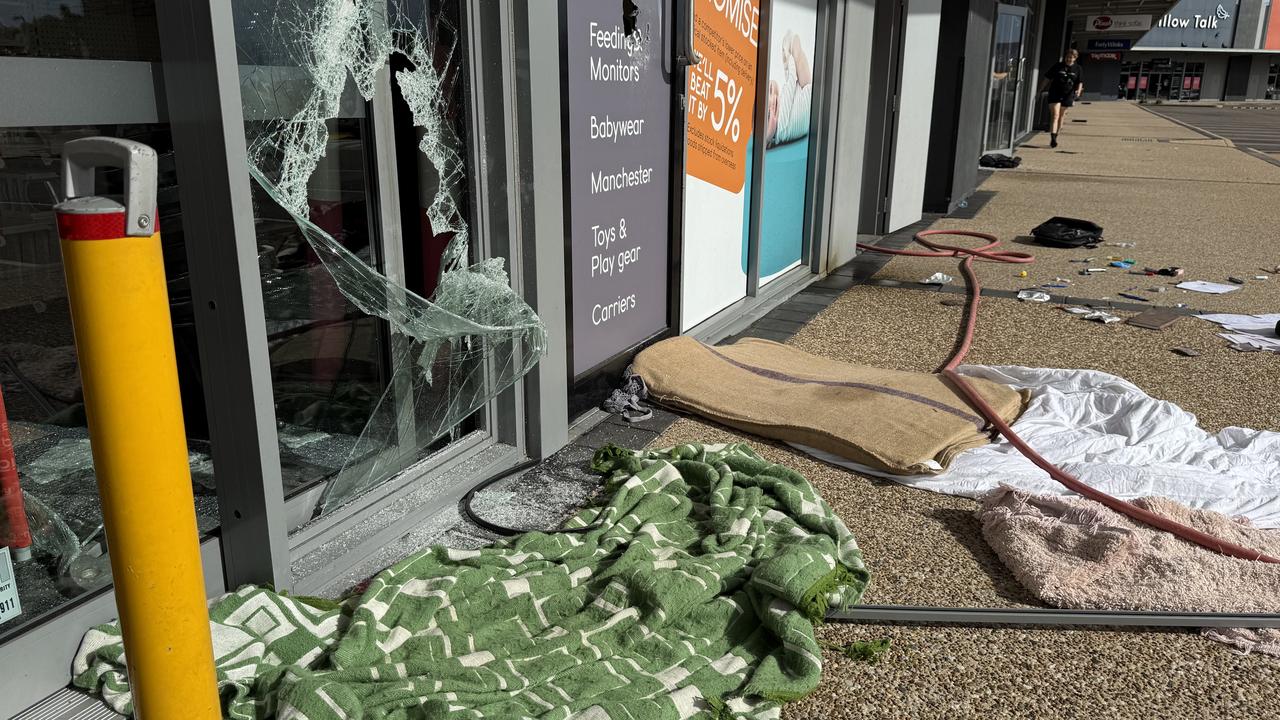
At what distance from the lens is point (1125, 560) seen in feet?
9.49

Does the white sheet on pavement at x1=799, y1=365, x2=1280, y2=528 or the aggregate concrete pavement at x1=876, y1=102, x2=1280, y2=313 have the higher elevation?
the white sheet on pavement at x1=799, y1=365, x2=1280, y2=528

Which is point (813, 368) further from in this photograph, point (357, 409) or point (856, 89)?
point (856, 89)

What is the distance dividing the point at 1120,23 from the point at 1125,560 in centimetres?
5585

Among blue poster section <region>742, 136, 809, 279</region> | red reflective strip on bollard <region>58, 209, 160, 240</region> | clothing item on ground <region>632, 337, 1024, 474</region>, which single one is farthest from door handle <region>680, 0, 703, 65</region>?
red reflective strip on bollard <region>58, 209, 160, 240</region>

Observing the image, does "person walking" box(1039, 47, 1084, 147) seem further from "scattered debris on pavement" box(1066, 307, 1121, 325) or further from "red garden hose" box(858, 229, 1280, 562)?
"scattered debris on pavement" box(1066, 307, 1121, 325)

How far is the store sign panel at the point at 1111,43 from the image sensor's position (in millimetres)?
53688

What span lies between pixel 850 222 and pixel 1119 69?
180 feet

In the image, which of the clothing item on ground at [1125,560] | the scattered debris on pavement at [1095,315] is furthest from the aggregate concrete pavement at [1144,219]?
the clothing item on ground at [1125,560]

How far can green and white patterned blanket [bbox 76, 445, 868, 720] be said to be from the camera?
216 centimetres

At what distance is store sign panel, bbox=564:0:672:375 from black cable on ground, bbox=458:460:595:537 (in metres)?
0.61

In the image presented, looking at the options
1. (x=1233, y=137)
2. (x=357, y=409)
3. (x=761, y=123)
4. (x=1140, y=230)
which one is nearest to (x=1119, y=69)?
(x=1233, y=137)

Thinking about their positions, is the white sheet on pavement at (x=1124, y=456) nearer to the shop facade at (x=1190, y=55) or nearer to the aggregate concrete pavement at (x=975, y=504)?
the aggregate concrete pavement at (x=975, y=504)

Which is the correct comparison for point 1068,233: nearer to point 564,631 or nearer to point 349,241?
point 349,241

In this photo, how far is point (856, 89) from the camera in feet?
23.9
